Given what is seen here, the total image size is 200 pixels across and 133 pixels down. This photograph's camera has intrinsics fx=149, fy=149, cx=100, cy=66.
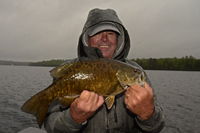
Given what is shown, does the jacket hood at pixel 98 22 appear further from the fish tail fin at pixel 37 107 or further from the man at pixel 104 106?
Answer: the fish tail fin at pixel 37 107

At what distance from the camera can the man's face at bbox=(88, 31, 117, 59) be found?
3812 millimetres

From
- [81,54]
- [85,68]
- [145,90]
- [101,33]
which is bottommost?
[145,90]

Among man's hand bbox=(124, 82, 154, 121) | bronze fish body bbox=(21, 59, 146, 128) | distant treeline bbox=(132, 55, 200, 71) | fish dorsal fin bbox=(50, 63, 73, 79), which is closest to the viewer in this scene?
man's hand bbox=(124, 82, 154, 121)

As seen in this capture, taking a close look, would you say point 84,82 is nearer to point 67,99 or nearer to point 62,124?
point 67,99

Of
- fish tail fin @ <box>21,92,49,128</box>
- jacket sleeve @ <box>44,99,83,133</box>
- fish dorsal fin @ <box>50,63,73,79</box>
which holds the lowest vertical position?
jacket sleeve @ <box>44,99,83,133</box>

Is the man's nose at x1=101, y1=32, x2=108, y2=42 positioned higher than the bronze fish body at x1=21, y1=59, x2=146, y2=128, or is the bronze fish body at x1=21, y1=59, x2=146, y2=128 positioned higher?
the man's nose at x1=101, y1=32, x2=108, y2=42

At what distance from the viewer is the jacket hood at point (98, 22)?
369 centimetres

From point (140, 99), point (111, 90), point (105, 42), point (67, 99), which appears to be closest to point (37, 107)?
point (67, 99)

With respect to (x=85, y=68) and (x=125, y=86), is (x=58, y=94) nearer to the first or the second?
(x=85, y=68)

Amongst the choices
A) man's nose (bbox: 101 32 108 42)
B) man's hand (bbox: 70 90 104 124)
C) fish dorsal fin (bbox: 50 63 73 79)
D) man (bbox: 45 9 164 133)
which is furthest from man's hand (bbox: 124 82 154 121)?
man's nose (bbox: 101 32 108 42)

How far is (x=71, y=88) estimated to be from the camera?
251cm

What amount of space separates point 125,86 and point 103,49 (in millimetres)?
1465

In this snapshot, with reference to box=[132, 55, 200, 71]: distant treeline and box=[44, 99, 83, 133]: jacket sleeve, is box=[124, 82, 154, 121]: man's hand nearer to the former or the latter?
box=[44, 99, 83, 133]: jacket sleeve

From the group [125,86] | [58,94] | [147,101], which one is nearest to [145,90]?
[147,101]
